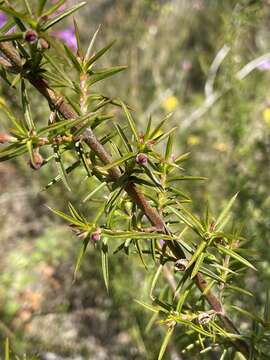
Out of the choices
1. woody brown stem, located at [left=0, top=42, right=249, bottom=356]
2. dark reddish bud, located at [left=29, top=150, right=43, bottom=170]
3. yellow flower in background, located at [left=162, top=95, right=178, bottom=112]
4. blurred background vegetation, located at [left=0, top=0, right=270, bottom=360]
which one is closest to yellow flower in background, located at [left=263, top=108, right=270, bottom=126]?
blurred background vegetation, located at [left=0, top=0, right=270, bottom=360]

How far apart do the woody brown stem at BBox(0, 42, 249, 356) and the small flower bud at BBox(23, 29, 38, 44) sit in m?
0.06

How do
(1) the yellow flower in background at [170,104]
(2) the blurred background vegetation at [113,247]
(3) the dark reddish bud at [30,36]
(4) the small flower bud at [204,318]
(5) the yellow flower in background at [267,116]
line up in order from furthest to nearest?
(1) the yellow flower in background at [170,104] < (5) the yellow flower in background at [267,116] < (2) the blurred background vegetation at [113,247] < (4) the small flower bud at [204,318] < (3) the dark reddish bud at [30,36]

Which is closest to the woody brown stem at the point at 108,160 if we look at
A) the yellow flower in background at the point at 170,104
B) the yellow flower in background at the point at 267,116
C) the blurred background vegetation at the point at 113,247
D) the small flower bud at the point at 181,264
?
the small flower bud at the point at 181,264

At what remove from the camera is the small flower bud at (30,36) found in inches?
20.0

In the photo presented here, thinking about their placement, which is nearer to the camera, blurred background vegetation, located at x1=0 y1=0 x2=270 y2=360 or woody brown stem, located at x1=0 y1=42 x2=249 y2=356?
woody brown stem, located at x1=0 y1=42 x2=249 y2=356

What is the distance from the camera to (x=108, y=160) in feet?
2.11

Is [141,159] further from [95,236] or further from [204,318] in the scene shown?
[204,318]

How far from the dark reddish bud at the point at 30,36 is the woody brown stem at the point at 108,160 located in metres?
0.06

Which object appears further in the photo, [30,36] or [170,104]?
[170,104]

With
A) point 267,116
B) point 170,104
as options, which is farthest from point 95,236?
point 170,104

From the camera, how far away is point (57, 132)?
22.5 inches

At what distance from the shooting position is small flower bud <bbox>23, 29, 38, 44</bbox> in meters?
0.51

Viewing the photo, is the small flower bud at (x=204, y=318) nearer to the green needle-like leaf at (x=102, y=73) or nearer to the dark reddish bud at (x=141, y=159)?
the dark reddish bud at (x=141, y=159)

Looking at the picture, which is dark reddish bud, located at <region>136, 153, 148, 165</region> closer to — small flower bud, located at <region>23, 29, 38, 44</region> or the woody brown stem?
the woody brown stem
